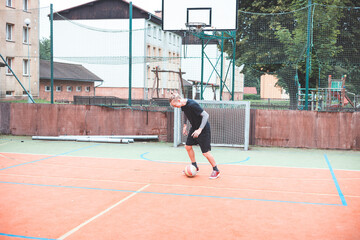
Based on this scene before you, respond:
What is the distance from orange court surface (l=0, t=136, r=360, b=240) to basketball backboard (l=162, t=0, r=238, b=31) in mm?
5657

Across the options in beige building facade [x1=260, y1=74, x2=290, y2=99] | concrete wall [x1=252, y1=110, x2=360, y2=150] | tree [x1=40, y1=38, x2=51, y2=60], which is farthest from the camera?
tree [x1=40, y1=38, x2=51, y2=60]

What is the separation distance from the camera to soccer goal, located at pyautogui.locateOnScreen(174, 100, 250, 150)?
1334 cm

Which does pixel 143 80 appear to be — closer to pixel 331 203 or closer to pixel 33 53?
pixel 331 203

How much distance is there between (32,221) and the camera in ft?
17.5

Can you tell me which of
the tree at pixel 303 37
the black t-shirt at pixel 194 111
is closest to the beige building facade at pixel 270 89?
the tree at pixel 303 37

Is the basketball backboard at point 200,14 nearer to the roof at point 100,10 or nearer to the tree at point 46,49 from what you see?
the tree at point 46,49

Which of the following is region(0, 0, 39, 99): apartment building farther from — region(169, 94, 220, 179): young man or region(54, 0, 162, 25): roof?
region(169, 94, 220, 179): young man

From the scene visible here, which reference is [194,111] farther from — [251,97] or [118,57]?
[251,97]

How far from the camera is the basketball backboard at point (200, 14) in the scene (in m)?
14.9

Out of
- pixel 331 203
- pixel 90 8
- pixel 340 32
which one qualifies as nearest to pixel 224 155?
pixel 331 203

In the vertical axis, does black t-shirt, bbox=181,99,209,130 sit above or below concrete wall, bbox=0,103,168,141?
above

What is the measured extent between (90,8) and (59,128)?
3125cm

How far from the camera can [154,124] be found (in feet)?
48.3

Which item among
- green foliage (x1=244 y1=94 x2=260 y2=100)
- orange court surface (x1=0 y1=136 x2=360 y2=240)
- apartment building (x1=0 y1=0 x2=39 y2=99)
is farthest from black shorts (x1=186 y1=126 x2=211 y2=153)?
apartment building (x1=0 y1=0 x2=39 y2=99)
